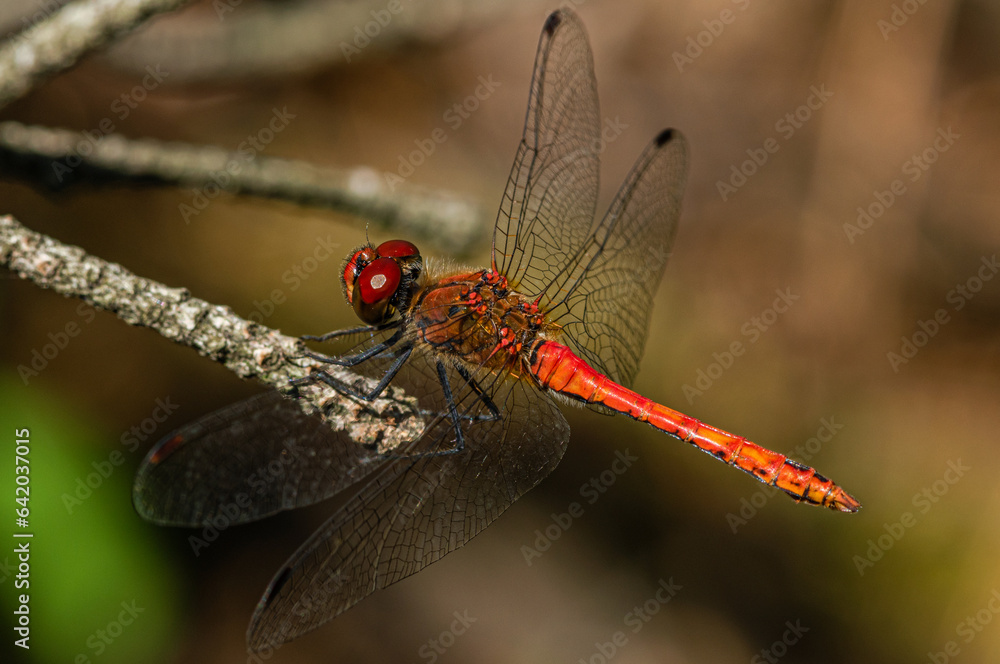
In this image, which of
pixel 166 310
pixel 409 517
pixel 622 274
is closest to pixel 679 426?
pixel 622 274

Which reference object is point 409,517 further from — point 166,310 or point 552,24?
point 552,24

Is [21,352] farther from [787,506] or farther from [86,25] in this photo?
[787,506]

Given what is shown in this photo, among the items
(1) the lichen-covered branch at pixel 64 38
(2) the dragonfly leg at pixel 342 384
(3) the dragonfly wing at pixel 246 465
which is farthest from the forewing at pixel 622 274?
(1) the lichen-covered branch at pixel 64 38

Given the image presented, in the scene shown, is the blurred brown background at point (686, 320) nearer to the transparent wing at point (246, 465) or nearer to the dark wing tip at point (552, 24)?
the transparent wing at point (246, 465)

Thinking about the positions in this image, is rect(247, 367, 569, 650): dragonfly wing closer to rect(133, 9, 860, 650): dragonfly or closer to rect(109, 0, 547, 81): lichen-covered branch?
rect(133, 9, 860, 650): dragonfly

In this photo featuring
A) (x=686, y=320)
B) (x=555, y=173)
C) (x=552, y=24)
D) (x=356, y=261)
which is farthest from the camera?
(x=686, y=320)

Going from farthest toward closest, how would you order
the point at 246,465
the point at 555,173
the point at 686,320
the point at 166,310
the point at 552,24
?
the point at 686,320 < the point at 555,173 < the point at 552,24 < the point at 246,465 < the point at 166,310

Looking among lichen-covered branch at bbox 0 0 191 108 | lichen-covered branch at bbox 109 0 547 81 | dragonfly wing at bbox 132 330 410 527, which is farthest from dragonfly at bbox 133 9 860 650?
lichen-covered branch at bbox 109 0 547 81
